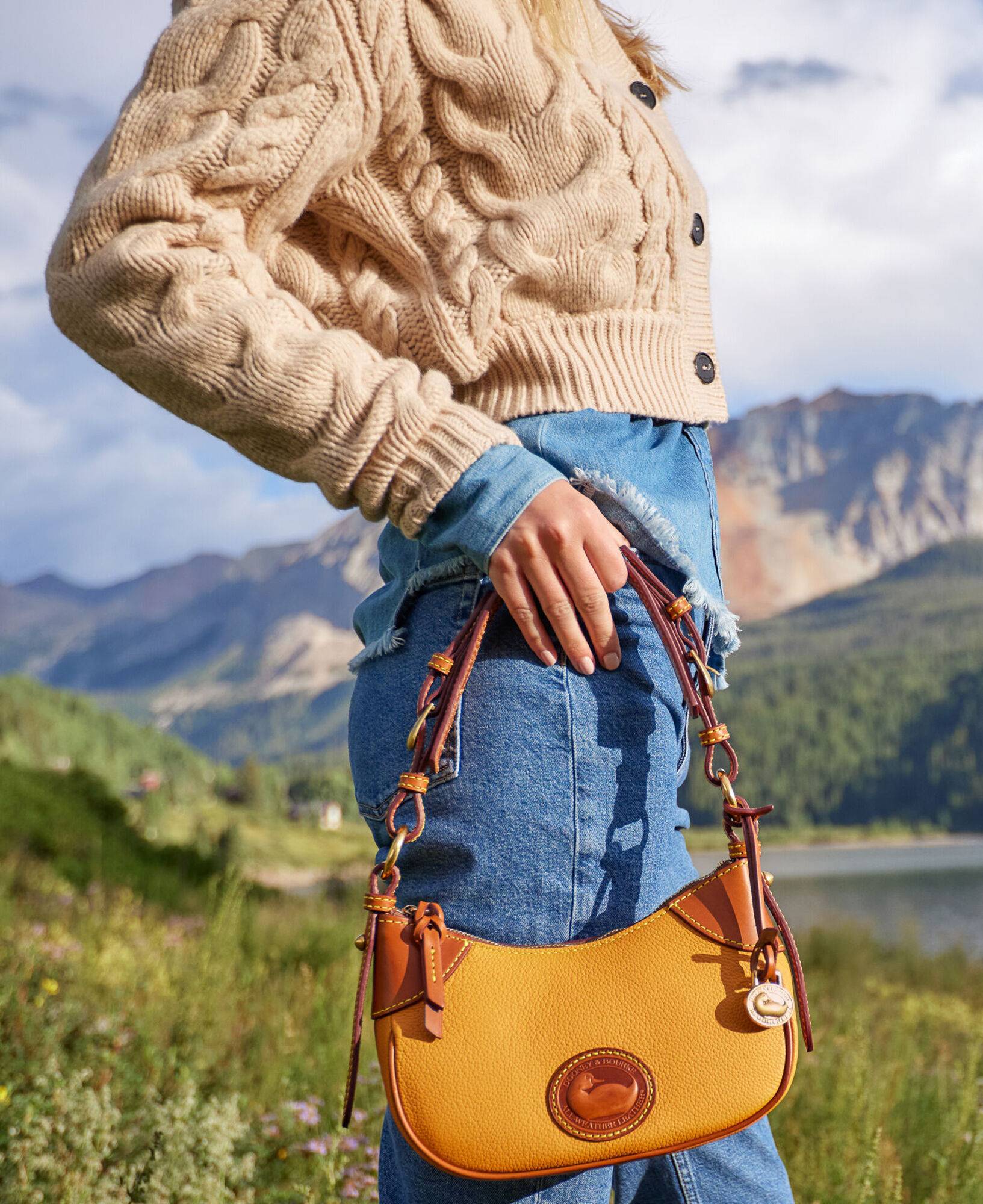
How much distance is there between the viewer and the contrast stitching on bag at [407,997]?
1059mm

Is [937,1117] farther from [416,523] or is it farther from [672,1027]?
[416,523]

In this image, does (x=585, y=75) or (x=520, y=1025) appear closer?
(x=520, y=1025)

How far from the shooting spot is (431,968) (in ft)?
3.45

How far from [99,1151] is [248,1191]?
0.38m

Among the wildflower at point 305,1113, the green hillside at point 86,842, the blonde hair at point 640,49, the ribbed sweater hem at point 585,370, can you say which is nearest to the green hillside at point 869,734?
the green hillside at point 86,842

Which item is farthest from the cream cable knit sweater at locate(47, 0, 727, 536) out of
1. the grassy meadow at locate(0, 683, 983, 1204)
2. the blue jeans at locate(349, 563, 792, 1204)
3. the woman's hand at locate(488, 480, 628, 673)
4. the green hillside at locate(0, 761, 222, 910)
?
the green hillside at locate(0, 761, 222, 910)

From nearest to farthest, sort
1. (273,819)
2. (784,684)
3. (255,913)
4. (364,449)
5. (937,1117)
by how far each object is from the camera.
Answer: (364,449)
(937,1117)
(255,913)
(273,819)
(784,684)

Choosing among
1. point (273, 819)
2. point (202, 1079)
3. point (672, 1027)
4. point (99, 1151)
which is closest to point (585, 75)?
point (672, 1027)

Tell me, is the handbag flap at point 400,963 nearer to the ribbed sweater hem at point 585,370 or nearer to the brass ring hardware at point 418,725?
the brass ring hardware at point 418,725

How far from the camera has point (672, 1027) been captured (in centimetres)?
107

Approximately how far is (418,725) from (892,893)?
131ft

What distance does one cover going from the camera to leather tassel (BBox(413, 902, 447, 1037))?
1.04 m

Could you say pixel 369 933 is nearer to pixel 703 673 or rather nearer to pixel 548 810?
pixel 548 810

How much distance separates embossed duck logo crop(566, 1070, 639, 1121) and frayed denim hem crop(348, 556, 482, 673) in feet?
1.70
